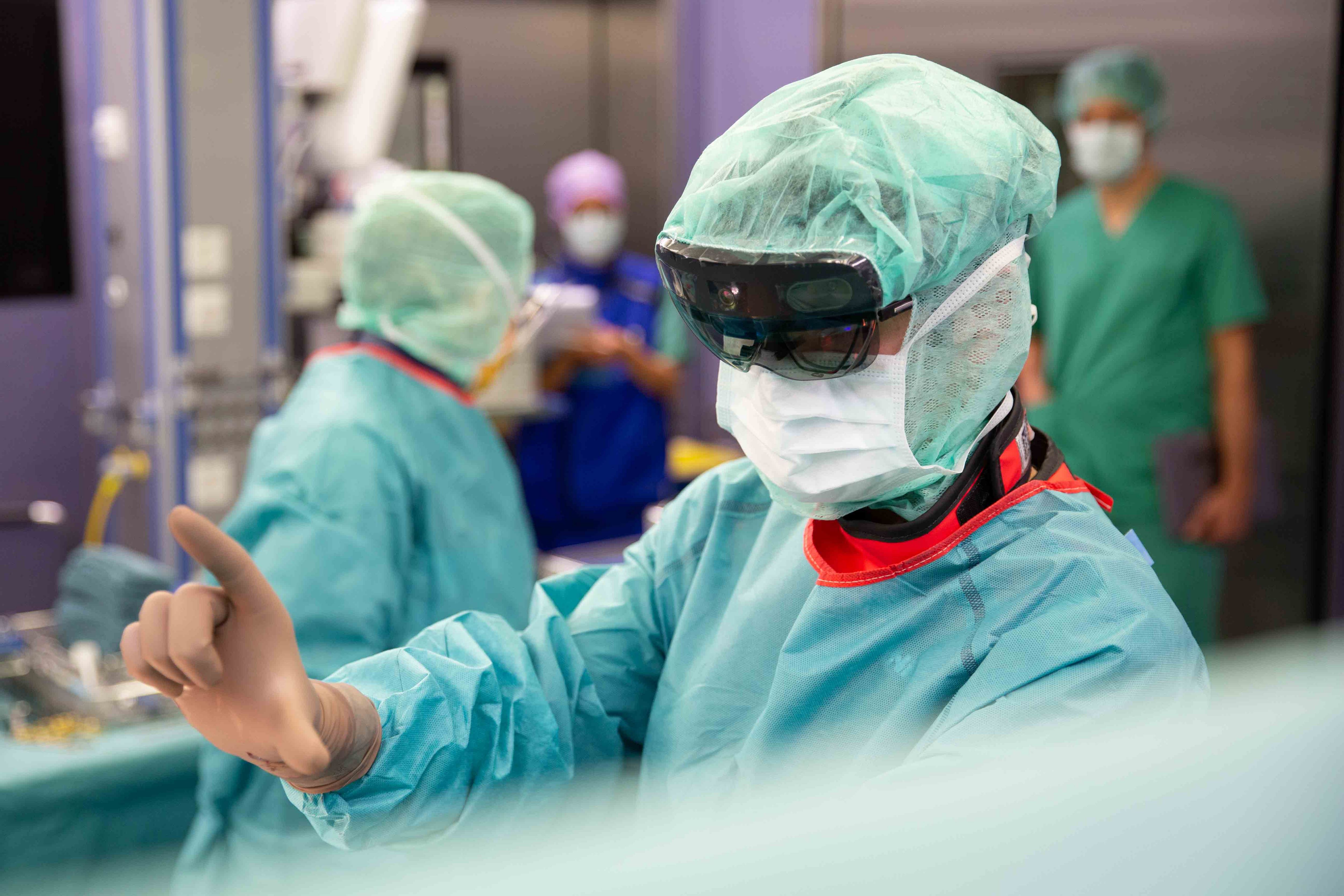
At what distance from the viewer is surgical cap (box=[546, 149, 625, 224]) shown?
4.45m

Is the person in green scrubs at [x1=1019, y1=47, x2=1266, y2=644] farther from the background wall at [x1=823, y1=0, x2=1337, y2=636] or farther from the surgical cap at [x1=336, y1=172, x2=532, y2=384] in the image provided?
the surgical cap at [x1=336, y1=172, x2=532, y2=384]

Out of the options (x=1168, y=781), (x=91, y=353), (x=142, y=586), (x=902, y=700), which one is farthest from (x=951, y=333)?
(x=91, y=353)

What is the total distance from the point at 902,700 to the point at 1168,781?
57 centimetres

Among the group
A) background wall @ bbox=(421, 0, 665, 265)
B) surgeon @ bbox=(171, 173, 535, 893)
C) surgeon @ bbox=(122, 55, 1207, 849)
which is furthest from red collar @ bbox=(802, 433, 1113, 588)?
background wall @ bbox=(421, 0, 665, 265)

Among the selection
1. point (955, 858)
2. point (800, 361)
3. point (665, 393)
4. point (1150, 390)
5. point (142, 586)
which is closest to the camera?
point (955, 858)

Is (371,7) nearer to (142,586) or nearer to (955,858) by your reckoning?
(142,586)

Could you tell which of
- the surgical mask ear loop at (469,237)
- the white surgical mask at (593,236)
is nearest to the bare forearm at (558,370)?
the white surgical mask at (593,236)

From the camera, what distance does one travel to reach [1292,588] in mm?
2971

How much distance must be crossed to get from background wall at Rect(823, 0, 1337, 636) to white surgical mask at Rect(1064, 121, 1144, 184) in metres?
0.27

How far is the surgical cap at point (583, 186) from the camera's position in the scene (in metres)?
4.45

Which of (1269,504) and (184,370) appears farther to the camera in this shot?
(184,370)

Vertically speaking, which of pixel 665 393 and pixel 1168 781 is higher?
pixel 1168 781

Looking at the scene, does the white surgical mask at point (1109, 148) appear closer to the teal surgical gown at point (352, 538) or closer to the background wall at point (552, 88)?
the teal surgical gown at point (352, 538)

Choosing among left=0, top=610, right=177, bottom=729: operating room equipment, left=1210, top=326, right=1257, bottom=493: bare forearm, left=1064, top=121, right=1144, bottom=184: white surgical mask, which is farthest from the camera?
left=1064, top=121, right=1144, bottom=184: white surgical mask
